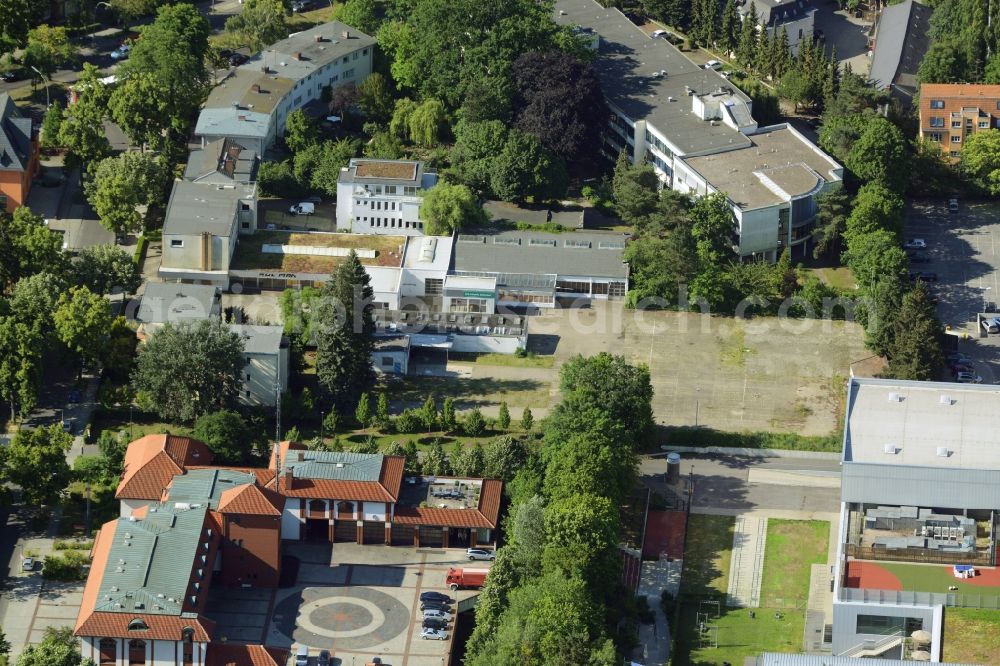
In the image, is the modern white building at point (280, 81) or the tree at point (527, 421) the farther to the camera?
the modern white building at point (280, 81)

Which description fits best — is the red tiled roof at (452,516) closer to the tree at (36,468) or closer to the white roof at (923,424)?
the tree at (36,468)

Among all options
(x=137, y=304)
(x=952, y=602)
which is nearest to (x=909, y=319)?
(x=952, y=602)

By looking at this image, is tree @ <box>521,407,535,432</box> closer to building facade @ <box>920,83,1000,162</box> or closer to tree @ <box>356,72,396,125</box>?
tree @ <box>356,72,396,125</box>

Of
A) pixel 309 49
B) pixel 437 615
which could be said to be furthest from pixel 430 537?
pixel 309 49

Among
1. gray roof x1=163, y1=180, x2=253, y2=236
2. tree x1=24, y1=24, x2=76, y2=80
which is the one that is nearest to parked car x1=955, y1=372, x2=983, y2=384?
gray roof x1=163, y1=180, x2=253, y2=236

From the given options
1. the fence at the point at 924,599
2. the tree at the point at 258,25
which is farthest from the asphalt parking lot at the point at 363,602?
the tree at the point at 258,25

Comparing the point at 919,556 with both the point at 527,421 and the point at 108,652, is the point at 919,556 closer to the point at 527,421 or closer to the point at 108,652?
the point at 527,421
